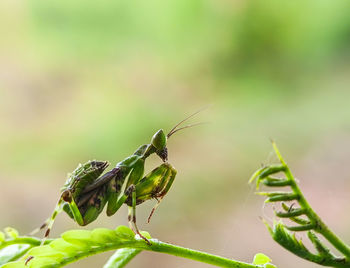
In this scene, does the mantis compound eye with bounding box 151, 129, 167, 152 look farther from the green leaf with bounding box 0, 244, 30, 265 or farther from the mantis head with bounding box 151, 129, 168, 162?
the green leaf with bounding box 0, 244, 30, 265

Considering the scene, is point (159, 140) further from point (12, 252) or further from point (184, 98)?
point (184, 98)

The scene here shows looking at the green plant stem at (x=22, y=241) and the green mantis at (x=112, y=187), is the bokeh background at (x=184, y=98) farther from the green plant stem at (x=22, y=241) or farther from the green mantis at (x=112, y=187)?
the green plant stem at (x=22, y=241)

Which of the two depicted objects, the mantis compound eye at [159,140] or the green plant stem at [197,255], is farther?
the mantis compound eye at [159,140]

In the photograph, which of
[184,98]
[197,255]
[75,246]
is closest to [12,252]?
[75,246]

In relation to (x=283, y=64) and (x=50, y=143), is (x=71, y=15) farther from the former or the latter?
(x=283, y=64)

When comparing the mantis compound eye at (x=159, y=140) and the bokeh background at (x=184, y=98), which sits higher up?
the mantis compound eye at (x=159, y=140)

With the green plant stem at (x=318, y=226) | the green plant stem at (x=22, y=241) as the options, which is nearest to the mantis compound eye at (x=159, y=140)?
the green plant stem at (x=22, y=241)
